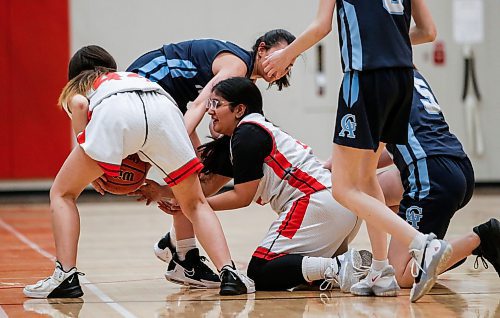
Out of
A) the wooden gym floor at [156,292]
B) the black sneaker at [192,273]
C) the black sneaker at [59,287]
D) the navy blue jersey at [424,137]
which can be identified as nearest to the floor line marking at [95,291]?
the wooden gym floor at [156,292]

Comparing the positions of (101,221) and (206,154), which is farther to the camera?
(101,221)

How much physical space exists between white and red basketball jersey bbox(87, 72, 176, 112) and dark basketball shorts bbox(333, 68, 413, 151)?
3.08 feet

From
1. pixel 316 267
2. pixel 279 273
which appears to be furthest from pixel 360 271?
pixel 279 273

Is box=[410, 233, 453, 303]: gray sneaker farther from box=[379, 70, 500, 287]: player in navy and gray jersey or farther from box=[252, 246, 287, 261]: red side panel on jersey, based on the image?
box=[252, 246, 287, 261]: red side panel on jersey

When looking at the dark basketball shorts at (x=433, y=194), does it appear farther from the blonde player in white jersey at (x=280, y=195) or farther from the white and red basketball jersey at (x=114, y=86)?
the white and red basketball jersey at (x=114, y=86)

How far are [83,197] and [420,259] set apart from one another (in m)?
8.31

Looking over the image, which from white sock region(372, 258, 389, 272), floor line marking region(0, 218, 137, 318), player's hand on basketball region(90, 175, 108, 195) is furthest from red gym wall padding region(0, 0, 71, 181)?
white sock region(372, 258, 389, 272)

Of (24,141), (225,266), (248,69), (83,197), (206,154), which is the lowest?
(83,197)

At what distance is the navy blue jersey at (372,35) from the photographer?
11.9 ft

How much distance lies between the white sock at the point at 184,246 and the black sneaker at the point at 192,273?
0.8 inches

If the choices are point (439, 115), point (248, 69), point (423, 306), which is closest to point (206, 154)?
point (248, 69)

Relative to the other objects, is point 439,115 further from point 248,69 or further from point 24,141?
point 24,141

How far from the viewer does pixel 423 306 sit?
360 cm

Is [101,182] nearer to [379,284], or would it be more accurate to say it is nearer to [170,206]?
[170,206]
